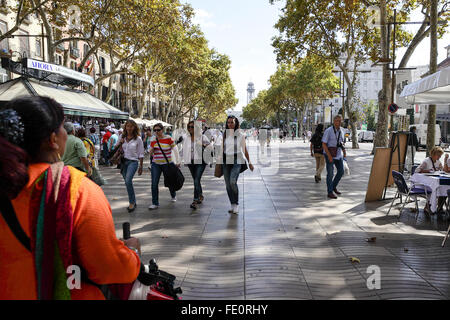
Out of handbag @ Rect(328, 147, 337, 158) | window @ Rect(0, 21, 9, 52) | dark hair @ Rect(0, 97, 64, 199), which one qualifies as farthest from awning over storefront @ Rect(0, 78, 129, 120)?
window @ Rect(0, 21, 9, 52)

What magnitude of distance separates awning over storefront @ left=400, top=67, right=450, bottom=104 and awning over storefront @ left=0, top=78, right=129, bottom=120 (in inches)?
336

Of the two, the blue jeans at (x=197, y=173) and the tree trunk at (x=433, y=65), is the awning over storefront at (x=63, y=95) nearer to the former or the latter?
the blue jeans at (x=197, y=173)

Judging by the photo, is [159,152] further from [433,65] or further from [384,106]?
[384,106]

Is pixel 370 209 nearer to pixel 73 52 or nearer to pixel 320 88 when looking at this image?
pixel 73 52

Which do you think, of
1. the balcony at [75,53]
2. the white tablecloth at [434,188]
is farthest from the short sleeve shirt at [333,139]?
the balcony at [75,53]

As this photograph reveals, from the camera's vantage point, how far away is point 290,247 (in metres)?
4.84

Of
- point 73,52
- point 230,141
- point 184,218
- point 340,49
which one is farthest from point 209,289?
point 73,52

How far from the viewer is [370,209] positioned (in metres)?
7.33

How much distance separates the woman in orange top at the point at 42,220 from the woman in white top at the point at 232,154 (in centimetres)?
529

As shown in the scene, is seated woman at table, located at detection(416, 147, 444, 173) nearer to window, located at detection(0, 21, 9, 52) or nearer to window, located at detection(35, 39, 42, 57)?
window, located at detection(0, 21, 9, 52)

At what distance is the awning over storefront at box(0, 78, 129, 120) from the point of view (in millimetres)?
10898

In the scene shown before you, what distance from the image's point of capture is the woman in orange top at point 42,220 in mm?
1343

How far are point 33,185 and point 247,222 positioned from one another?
504cm

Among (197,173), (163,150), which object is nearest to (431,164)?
(197,173)
